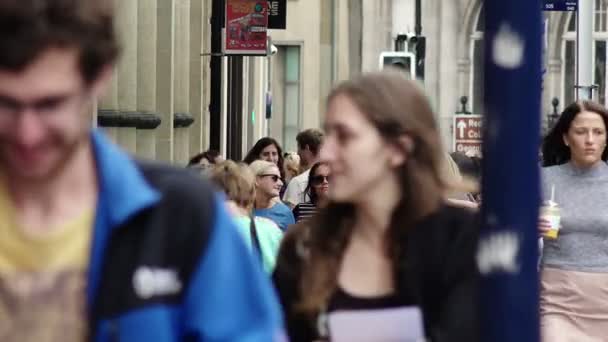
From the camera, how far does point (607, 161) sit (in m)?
10.5

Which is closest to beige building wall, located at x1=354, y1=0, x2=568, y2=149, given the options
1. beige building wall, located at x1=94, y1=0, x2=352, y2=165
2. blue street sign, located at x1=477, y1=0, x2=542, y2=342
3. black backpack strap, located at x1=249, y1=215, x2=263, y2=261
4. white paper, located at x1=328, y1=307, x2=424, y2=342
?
beige building wall, located at x1=94, y1=0, x2=352, y2=165

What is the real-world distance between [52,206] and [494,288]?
3.61ft

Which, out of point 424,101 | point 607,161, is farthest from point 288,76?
point 424,101

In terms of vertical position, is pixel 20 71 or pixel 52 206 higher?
pixel 20 71

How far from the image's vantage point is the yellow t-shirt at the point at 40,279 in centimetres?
297

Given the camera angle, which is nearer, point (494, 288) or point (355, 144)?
point (494, 288)

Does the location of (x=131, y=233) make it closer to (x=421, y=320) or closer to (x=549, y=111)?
(x=421, y=320)

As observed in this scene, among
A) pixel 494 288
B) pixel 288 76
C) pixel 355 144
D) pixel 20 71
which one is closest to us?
pixel 20 71

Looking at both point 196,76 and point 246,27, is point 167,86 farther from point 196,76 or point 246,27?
point 246,27

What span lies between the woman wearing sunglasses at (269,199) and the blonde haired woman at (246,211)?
316cm

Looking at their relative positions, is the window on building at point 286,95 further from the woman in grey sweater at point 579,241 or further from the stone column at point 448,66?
the woman in grey sweater at point 579,241

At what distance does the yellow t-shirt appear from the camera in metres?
2.97

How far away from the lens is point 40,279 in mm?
2973

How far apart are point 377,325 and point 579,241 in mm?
5622
